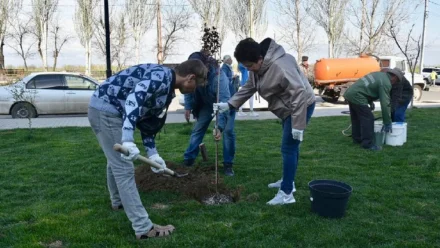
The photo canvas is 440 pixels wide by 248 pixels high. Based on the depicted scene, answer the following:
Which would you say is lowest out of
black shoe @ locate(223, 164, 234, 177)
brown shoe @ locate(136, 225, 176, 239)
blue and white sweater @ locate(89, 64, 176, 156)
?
brown shoe @ locate(136, 225, 176, 239)

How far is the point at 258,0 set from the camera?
38.2 metres

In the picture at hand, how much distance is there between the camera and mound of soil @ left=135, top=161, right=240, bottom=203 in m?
4.49

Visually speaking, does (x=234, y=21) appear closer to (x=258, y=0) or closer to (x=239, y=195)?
(x=258, y=0)

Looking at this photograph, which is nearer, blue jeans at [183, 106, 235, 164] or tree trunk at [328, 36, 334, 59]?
blue jeans at [183, 106, 235, 164]

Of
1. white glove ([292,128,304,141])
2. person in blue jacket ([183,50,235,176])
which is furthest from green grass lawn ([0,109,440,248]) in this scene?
white glove ([292,128,304,141])

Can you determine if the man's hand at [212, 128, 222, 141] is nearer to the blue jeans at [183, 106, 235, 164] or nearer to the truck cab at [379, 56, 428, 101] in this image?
the blue jeans at [183, 106, 235, 164]

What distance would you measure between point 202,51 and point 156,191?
1.74 metres

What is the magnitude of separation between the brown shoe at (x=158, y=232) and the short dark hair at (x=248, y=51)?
1.72 meters

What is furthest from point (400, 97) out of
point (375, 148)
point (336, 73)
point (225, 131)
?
point (336, 73)

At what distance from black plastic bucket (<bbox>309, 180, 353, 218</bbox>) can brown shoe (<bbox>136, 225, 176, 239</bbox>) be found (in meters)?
1.42

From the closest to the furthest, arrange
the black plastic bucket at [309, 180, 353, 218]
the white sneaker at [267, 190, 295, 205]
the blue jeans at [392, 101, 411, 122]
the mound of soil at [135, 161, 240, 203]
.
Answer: the black plastic bucket at [309, 180, 353, 218] → the white sneaker at [267, 190, 295, 205] → the mound of soil at [135, 161, 240, 203] → the blue jeans at [392, 101, 411, 122]

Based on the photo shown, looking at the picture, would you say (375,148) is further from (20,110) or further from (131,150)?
(20,110)

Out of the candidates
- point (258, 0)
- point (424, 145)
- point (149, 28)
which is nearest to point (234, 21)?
point (258, 0)

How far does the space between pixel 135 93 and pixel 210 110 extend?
240cm
